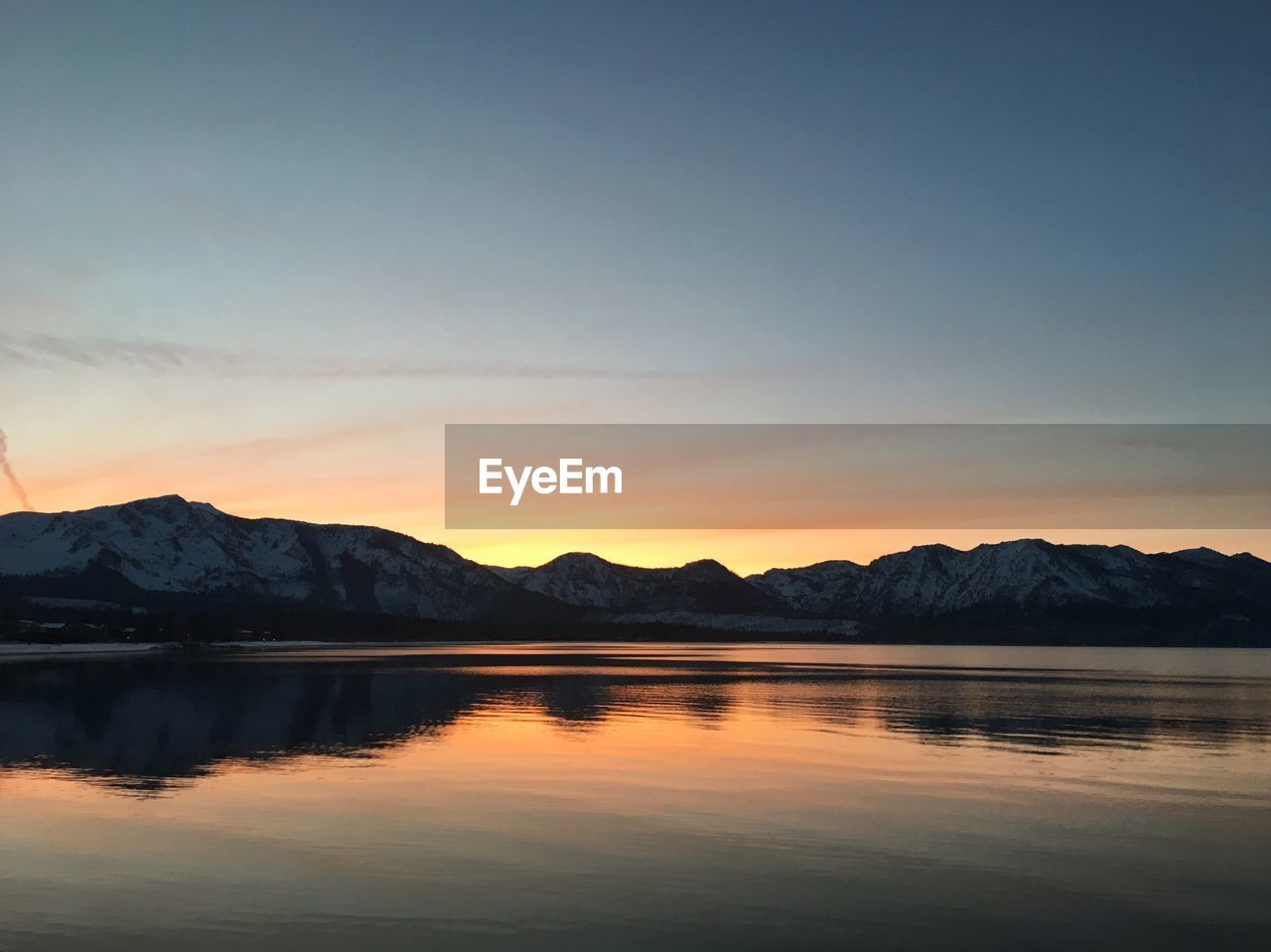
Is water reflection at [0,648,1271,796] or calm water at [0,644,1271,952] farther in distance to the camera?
water reflection at [0,648,1271,796]

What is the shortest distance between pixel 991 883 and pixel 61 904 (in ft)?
69.7

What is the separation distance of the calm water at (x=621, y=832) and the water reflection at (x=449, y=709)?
1.88 feet

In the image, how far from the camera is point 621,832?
1229 inches

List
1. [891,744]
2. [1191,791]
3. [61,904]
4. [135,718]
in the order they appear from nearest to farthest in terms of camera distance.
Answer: [61,904], [1191,791], [891,744], [135,718]

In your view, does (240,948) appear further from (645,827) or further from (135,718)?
(135,718)

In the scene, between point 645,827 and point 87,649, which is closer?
point 645,827

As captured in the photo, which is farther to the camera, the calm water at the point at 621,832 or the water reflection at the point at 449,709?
the water reflection at the point at 449,709

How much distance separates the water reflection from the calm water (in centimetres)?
57

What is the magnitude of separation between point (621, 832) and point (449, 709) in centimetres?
4371

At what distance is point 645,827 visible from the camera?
105ft

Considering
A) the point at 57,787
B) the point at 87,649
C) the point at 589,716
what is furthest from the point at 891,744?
the point at 87,649

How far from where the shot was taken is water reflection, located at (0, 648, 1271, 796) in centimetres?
4822

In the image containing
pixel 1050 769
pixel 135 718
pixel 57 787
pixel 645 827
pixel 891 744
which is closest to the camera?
pixel 645 827

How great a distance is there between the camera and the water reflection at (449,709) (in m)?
48.2
